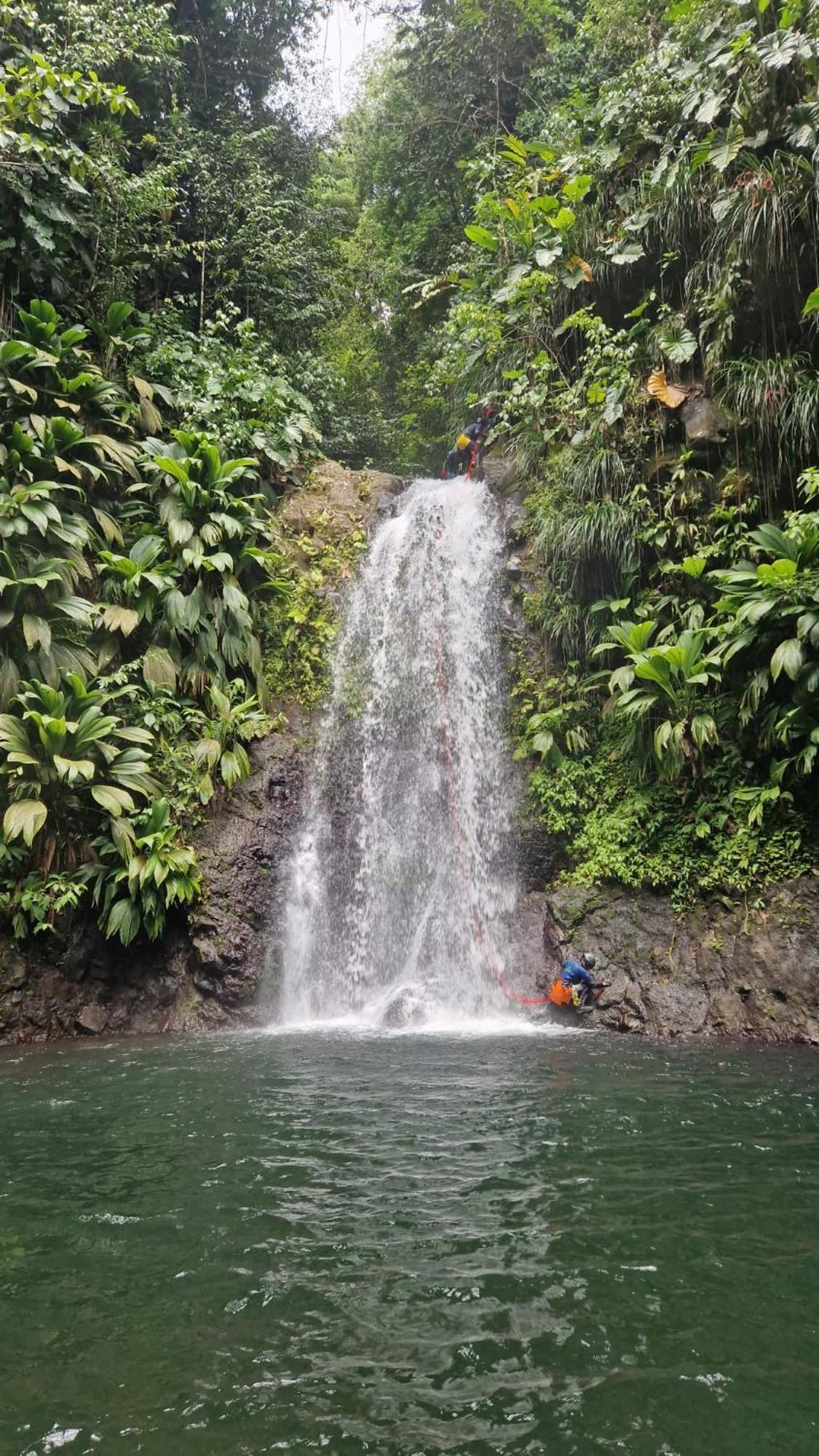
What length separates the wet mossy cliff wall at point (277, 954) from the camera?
7.76m

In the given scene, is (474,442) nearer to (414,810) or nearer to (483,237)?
(483,237)

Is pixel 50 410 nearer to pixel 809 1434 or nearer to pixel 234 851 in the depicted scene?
pixel 234 851

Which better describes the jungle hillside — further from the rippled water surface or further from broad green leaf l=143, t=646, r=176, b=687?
the rippled water surface

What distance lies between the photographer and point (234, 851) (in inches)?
384

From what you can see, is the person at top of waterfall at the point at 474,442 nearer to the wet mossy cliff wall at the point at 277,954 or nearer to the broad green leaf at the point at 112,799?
the wet mossy cliff wall at the point at 277,954

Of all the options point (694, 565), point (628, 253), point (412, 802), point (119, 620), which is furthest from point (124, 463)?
point (694, 565)

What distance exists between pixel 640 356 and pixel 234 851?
774cm

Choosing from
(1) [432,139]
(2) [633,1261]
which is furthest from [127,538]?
(1) [432,139]

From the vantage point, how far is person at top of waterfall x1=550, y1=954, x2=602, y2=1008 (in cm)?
829

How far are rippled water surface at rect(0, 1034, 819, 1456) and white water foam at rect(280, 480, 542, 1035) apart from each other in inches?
126

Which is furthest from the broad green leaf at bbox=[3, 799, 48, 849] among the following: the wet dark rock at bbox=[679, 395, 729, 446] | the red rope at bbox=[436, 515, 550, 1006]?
the wet dark rock at bbox=[679, 395, 729, 446]

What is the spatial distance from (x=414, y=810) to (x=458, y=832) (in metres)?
0.64

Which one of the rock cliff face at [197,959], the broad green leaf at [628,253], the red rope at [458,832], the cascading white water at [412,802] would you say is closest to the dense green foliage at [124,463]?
the rock cliff face at [197,959]

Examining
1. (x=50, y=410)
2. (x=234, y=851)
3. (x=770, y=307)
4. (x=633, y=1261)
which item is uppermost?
(x=770, y=307)
